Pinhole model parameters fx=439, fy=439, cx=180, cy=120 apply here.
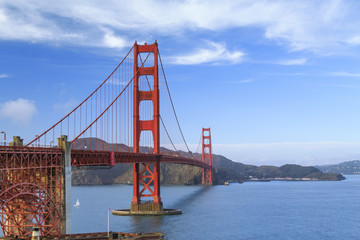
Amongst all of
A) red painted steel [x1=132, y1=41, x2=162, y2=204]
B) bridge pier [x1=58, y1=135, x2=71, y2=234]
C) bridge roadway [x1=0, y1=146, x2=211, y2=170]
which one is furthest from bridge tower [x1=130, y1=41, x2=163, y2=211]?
bridge pier [x1=58, y1=135, x2=71, y2=234]

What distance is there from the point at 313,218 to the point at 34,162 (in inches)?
2016

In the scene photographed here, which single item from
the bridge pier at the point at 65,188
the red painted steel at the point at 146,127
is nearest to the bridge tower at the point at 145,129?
the red painted steel at the point at 146,127

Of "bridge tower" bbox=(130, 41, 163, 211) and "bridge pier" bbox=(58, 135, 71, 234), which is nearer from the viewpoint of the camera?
"bridge pier" bbox=(58, 135, 71, 234)

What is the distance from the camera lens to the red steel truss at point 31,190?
Result: 3769cm

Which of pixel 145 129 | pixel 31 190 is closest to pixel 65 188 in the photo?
pixel 31 190

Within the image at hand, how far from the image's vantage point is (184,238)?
167 feet

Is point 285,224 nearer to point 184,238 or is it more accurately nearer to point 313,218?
point 313,218

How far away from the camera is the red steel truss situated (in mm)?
37688

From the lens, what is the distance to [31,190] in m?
40.3

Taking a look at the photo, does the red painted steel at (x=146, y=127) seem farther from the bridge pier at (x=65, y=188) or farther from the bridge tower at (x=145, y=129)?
the bridge pier at (x=65, y=188)

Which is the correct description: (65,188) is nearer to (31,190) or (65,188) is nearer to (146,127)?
(31,190)

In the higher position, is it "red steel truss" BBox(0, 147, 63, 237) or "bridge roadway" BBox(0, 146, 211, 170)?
"bridge roadway" BBox(0, 146, 211, 170)

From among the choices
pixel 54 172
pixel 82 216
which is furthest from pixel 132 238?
pixel 82 216

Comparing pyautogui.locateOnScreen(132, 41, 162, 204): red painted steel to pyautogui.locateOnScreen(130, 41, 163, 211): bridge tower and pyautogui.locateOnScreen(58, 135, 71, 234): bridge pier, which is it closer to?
pyautogui.locateOnScreen(130, 41, 163, 211): bridge tower
